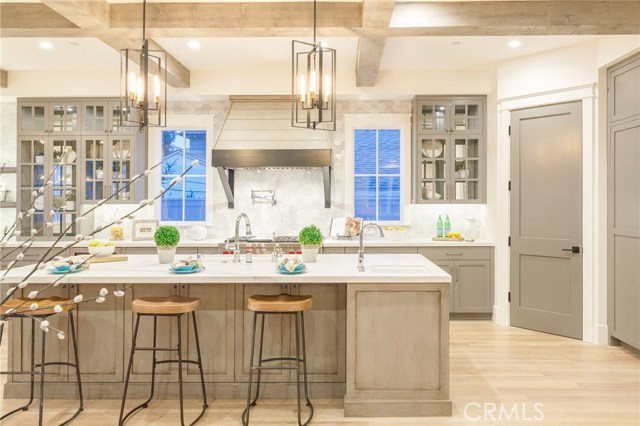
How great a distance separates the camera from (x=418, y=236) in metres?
6.19

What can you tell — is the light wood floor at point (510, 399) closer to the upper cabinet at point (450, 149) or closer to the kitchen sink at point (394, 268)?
the kitchen sink at point (394, 268)

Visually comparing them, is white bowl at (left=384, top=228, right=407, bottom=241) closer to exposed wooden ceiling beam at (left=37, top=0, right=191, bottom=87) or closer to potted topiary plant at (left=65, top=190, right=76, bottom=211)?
exposed wooden ceiling beam at (left=37, top=0, right=191, bottom=87)

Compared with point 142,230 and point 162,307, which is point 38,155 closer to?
point 142,230

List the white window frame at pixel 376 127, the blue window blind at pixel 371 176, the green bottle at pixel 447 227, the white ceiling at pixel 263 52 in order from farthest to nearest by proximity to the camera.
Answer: the blue window blind at pixel 371 176 < the white window frame at pixel 376 127 < the green bottle at pixel 447 227 < the white ceiling at pixel 263 52

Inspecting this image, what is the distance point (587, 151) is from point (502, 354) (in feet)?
7.35

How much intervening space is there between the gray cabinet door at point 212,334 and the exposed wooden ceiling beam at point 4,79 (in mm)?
4417

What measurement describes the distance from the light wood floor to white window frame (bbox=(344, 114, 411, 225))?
234 cm

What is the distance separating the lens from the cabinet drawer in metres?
5.55

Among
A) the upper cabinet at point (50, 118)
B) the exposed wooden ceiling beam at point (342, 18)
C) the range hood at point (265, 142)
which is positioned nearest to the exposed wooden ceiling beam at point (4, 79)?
the upper cabinet at point (50, 118)

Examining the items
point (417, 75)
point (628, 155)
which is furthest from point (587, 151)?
point (417, 75)

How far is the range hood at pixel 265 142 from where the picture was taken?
540 centimetres

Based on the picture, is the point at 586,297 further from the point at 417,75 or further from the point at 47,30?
the point at 47,30

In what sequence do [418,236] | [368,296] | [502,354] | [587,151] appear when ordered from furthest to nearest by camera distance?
[418,236] < [587,151] < [502,354] < [368,296]

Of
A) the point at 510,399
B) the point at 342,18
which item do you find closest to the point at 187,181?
the point at 342,18
